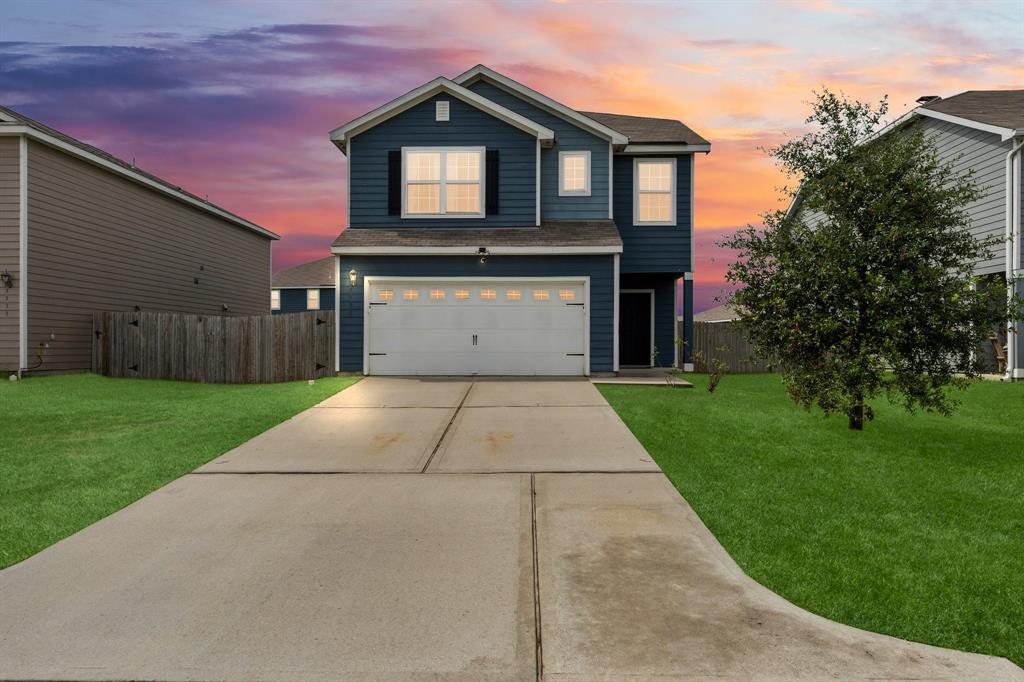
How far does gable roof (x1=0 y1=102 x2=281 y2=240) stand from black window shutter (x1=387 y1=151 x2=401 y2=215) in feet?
27.5

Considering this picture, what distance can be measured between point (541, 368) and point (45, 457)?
10485mm

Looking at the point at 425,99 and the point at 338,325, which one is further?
the point at 425,99

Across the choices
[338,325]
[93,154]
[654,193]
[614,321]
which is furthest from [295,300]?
[614,321]

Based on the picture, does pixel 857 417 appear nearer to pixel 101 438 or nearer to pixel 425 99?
pixel 101 438

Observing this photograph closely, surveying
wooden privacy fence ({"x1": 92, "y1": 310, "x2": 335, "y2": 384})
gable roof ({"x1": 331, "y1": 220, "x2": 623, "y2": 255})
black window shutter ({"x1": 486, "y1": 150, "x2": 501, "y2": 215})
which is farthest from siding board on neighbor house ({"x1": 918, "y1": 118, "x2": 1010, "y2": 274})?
wooden privacy fence ({"x1": 92, "y1": 310, "x2": 335, "y2": 384})

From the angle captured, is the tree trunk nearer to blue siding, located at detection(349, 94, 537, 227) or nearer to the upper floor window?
blue siding, located at detection(349, 94, 537, 227)

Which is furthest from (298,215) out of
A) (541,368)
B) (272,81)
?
(541,368)

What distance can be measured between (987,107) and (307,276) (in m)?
34.9

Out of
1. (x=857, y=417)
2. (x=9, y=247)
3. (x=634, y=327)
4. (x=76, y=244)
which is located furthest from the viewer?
(x=634, y=327)

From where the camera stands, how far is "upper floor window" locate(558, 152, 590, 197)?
17.0 m

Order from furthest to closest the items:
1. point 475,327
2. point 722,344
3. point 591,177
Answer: point 722,344, point 591,177, point 475,327

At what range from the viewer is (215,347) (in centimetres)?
1694

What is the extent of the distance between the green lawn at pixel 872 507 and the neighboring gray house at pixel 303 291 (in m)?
32.2

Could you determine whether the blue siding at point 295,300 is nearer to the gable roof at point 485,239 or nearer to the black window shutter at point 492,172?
the gable roof at point 485,239
